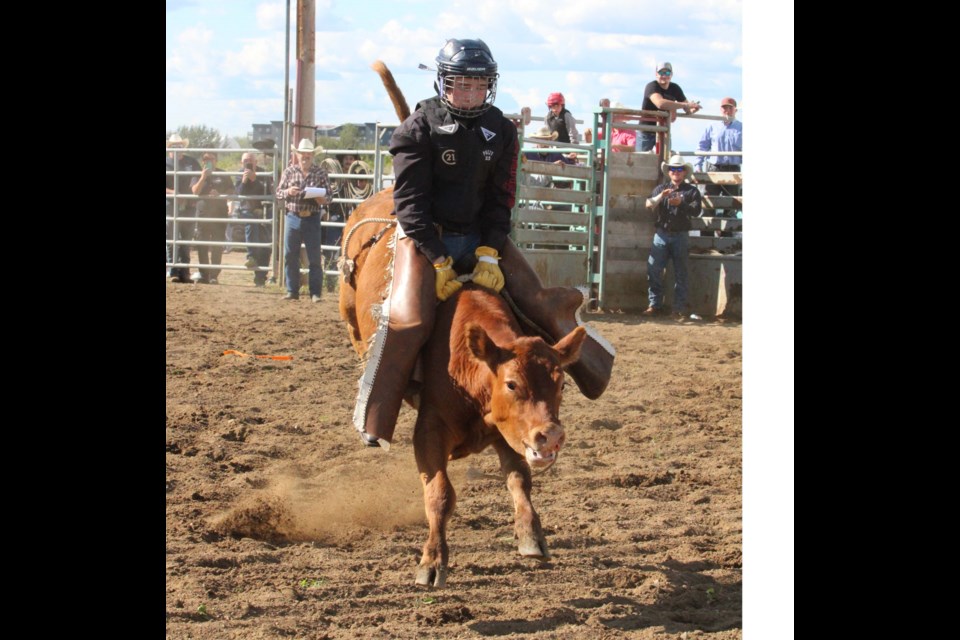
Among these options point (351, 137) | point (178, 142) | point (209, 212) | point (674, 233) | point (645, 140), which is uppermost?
point (351, 137)

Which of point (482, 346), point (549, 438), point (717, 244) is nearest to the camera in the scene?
point (549, 438)

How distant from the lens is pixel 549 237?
14.2 metres

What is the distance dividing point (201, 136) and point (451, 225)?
15702 mm

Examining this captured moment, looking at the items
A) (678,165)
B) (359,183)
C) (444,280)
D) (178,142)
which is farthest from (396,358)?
(178,142)

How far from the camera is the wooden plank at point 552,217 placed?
14.0m

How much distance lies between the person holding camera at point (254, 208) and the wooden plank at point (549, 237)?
4243mm

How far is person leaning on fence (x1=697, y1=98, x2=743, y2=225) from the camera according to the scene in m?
14.2

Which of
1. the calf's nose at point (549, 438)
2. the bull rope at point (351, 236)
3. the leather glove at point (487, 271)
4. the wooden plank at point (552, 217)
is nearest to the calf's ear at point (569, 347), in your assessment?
the calf's nose at point (549, 438)

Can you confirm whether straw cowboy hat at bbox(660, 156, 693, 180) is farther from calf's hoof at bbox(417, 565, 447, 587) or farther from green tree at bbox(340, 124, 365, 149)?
calf's hoof at bbox(417, 565, 447, 587)

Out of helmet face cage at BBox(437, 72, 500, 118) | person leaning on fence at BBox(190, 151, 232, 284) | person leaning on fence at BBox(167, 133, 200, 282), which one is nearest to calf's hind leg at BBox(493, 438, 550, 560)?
helmet face cage at BBox(437, 72, 500, 118)

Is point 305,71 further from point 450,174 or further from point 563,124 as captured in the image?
point 450,174
